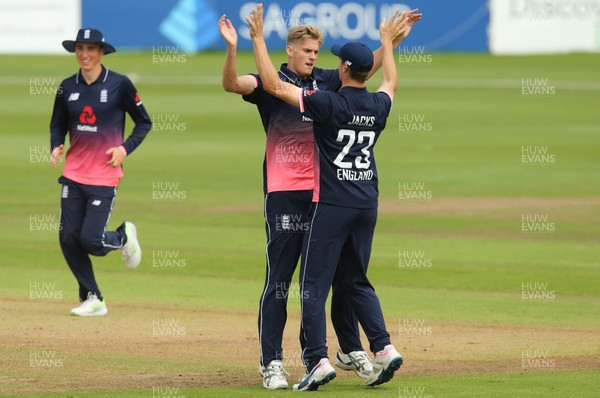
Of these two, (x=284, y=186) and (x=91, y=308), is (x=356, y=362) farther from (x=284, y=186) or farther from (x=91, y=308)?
(x=91, y=308)

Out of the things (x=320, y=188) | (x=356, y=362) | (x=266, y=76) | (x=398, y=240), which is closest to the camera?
(x=266, y=76)

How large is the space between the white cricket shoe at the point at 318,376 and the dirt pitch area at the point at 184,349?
499mm

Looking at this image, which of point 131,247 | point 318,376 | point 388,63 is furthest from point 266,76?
point 131,247

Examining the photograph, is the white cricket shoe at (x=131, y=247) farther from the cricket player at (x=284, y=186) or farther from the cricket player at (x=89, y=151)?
the cricket player at (x=284, y=186)

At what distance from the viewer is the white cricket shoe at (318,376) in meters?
9.19

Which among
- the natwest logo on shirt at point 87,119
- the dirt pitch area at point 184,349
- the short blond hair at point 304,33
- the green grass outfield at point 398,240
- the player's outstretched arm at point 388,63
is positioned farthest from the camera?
the natwest logo on shirt at point 87,119

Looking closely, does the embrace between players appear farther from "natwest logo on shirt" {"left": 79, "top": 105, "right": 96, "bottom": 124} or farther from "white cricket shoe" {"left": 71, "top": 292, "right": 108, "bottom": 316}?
"natwest logo on shirt" {"left": 79, "top": 105, "right": 96, "bottom": 124}

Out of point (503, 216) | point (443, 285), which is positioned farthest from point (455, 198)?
point (443, 285)

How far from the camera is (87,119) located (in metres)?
12.8

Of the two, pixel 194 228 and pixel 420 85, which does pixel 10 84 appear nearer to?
pixel 420 85

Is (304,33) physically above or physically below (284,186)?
above

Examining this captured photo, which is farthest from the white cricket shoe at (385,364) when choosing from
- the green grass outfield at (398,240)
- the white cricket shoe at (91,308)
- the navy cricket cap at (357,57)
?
the white cricket shoe at (91,308)

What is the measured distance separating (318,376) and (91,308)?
12.8ft

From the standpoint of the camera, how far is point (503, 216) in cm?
1950
